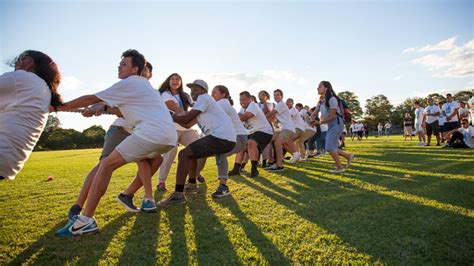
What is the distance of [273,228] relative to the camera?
10.7 feet

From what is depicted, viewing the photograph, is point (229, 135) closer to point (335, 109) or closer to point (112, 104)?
point (112, 104)

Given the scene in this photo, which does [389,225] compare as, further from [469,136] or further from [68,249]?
[469,136]

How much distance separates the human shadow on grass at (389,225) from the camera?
8.09 feet

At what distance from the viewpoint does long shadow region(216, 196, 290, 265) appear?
247 centimetres

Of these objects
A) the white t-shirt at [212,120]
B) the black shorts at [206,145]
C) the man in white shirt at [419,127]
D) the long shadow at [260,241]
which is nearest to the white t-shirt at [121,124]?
the black shorts at [206,145]

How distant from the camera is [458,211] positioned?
11.7 feet

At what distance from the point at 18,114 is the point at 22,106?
0.28ft

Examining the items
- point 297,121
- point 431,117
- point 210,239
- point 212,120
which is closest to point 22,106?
point 210,239

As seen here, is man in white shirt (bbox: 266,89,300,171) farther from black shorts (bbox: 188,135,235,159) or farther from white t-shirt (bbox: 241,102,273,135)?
black shorts (bbox: 188,135,235,159)

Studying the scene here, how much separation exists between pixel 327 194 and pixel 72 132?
78660mm

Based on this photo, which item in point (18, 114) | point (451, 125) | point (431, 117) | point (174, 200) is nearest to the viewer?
point (18, 114)

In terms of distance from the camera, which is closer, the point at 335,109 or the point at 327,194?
the point at 327,194

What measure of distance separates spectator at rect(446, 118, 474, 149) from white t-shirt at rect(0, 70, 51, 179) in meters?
15.0

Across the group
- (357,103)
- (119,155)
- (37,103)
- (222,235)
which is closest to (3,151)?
(37,103)
